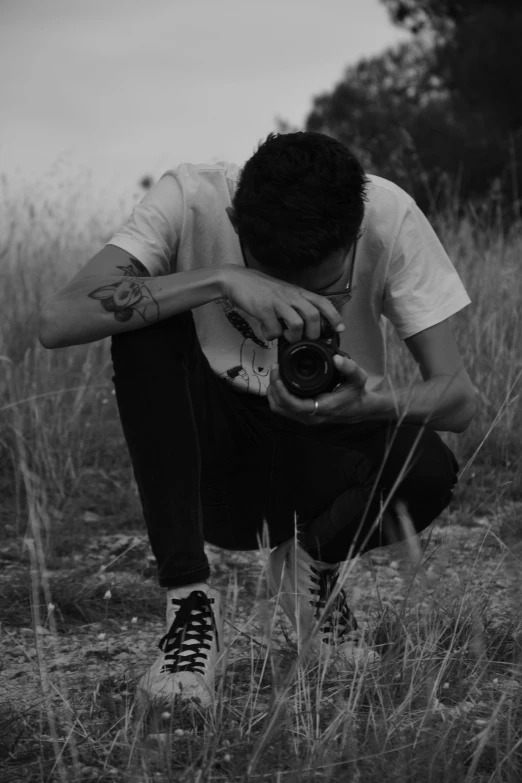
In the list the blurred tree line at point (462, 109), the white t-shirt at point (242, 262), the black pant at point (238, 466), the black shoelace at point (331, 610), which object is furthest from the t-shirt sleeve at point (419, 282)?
the blurred tree line at point (462, 109)

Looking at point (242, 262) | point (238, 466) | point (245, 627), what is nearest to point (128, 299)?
point (242, 262)

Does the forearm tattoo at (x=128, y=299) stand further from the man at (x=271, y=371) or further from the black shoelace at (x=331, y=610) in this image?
the black shoelace at (x=331, y=610)

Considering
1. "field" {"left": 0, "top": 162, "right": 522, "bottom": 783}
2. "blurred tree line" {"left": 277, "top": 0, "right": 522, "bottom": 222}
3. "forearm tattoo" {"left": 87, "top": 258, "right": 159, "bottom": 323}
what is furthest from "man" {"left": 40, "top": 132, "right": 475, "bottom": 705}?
"blurred tree line" {"left": 277, "top": 0, "right": 522, "bottom": 222}

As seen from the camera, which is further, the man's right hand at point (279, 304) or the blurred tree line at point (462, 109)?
the blurred tree line at point (462, 109)

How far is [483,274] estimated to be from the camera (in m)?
4.30

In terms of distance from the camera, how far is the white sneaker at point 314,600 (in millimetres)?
1820

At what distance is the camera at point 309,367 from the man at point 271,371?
2 centimetres

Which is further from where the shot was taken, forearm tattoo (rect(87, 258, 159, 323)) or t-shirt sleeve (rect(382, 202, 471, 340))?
t-shirt sleeve (rect(382, 202, 471, 340))

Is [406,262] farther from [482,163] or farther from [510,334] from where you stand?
[482,163]

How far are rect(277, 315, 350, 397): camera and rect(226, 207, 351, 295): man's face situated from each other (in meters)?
0.12

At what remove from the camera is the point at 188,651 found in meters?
1.74

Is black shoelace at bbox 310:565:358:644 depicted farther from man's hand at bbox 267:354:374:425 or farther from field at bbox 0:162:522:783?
man's hand at bbox 267:354:374:425

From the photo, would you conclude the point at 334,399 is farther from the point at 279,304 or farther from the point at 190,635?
the point at 190,635

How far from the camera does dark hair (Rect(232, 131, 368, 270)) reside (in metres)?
1.79
